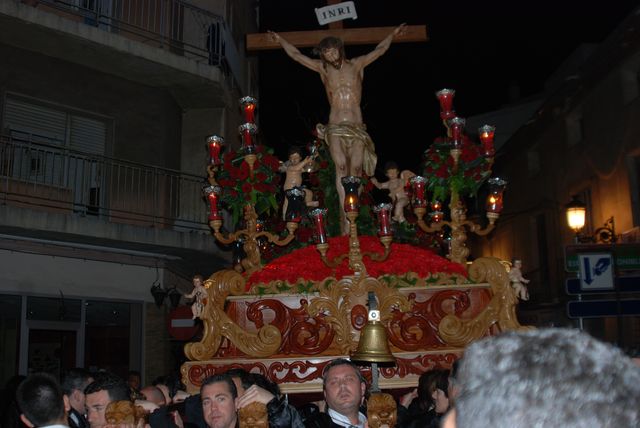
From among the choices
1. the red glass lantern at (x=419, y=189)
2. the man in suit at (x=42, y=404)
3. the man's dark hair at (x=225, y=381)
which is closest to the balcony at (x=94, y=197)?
the red glass lantern at (x=419, y=189)

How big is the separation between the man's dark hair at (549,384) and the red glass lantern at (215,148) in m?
6.03

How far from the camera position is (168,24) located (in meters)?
15.4

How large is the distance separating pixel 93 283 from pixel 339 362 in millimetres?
9780

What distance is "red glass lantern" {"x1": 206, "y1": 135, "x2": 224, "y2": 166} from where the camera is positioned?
7227 mm

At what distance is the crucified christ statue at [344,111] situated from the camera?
7.90 m

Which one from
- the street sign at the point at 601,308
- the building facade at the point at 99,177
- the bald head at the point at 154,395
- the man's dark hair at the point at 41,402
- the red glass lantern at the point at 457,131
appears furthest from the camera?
the building facade at the point at 99,177

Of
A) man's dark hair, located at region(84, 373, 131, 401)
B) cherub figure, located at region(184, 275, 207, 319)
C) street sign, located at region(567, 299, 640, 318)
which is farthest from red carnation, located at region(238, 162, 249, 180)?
street sign, located at region(567, 299, 640, 318)

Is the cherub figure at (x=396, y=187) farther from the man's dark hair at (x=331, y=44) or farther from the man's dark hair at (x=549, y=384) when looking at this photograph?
the man's dark hair at (x=549, y=384)

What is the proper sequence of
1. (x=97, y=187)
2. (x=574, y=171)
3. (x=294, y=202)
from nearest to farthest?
(x=294, y=202) < (x=97, y=187) < (x=574, y=171)

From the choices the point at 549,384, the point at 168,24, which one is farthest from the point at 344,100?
the point at 168,24

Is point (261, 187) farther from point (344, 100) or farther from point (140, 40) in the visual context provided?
point (140, 40)

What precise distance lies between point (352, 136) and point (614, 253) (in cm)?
374

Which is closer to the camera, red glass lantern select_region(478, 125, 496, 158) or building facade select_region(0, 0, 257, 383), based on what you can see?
red glass lantern select_region(478, 125, 496, 158)

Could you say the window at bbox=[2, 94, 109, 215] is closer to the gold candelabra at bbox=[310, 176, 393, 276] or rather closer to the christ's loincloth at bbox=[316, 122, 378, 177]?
the christ's loincloth at bbox=[316, 122, 378, 177]
